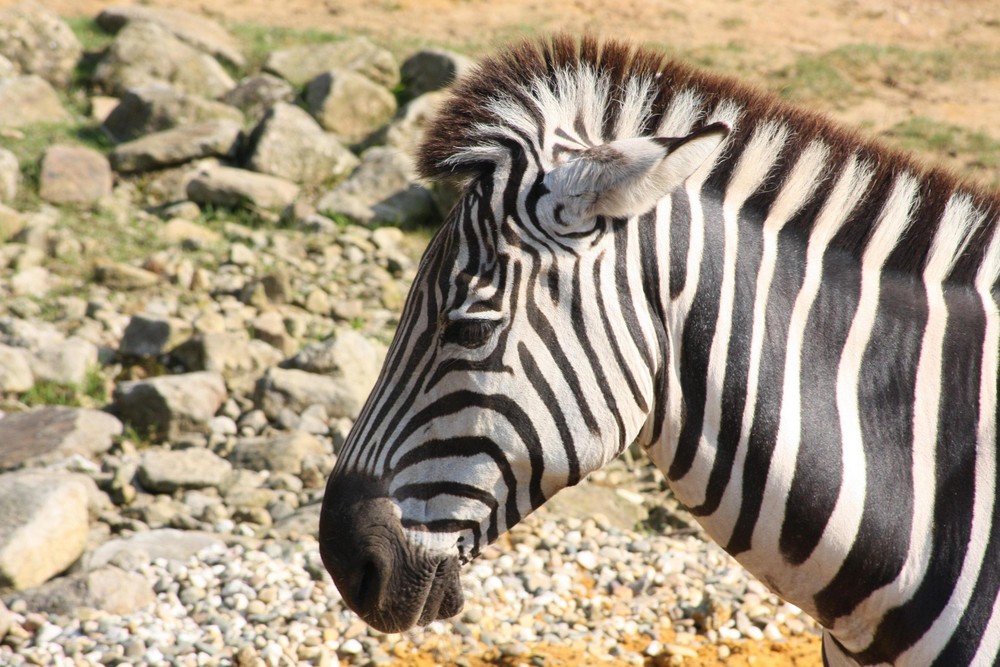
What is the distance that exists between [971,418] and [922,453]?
0.45 feet

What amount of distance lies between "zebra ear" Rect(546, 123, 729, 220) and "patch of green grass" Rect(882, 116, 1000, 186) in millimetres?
8614

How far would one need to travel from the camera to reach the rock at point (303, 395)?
6797 mm

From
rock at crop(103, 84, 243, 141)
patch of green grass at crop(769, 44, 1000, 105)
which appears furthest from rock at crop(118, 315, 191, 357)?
patch of green grass at crop(769, 44, 1000, 105)

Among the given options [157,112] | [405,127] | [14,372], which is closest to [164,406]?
[14,372]

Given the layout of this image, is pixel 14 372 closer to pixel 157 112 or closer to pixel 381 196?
pixel 381 196

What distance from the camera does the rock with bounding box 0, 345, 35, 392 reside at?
6.87m

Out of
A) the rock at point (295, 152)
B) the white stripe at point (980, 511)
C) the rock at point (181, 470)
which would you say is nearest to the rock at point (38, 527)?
the rock at point (181, 470)

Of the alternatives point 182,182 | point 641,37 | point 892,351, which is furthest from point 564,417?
point 641,37

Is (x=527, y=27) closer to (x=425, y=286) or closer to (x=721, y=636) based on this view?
(x=721, y=636)

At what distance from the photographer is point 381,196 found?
9.94 meters

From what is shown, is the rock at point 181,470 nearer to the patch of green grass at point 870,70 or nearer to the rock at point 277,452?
the rock at point 277,452

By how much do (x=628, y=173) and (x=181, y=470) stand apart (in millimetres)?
4567

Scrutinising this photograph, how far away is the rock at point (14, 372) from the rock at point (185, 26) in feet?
22.8

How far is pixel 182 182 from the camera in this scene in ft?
33.5
